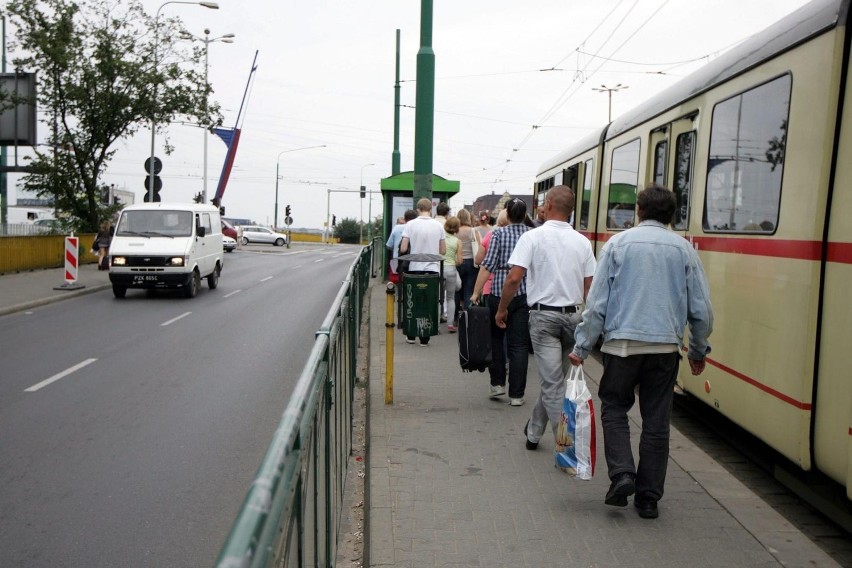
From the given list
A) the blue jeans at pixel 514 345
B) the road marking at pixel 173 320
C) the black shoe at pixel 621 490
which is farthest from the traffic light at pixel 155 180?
the black shoe at pixel 621 490

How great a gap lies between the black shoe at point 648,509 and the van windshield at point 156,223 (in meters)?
16.8

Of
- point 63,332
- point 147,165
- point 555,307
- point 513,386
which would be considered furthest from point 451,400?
point 147,165

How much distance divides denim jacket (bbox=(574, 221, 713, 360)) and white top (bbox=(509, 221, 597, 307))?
1.06m

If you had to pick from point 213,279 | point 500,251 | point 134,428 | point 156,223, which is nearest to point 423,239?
point 500,251

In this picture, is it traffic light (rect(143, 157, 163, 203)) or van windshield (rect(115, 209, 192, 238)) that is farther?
traffic light (rect(143, 157, 163, 203))

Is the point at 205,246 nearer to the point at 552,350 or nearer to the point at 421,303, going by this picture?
the point at 421,303

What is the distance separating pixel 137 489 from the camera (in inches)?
241

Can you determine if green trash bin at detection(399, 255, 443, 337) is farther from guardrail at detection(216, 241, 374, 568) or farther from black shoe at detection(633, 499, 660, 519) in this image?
black shoe at detection(633, 499, 660, 519)

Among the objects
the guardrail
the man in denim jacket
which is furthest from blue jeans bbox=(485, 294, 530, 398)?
the guardrail

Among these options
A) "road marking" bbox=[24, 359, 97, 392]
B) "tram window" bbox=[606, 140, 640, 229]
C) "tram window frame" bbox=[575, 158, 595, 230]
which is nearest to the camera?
"road marking" bbox=[24, 359, 97, 392]

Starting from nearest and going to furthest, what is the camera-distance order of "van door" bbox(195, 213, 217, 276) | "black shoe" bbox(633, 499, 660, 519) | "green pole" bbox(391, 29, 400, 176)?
"black shoe" bbox(633, 499, 660, 519) < "van door" bbox(195, 213, 217, 276) < "green pole" bbox(391, 29, 400, 176)

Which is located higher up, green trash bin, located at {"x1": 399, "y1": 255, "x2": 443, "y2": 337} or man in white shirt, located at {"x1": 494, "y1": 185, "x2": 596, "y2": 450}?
man in white shirt, located at {"x1": 494, "y1": 185, "x2": 596, "y2": 450}

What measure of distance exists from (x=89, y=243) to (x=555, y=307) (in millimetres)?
26937

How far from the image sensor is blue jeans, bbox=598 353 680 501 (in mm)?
5102
